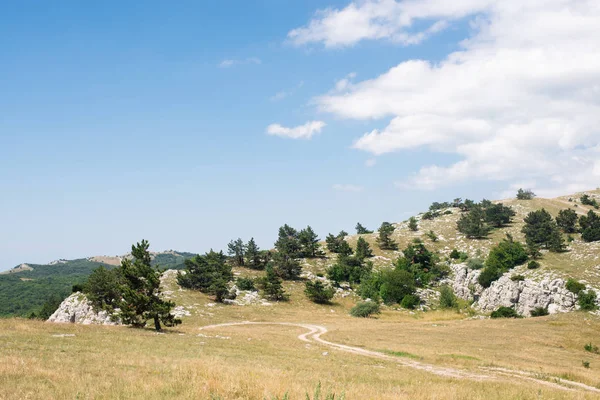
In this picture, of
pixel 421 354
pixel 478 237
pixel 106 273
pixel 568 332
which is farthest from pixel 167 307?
pixel 478 237

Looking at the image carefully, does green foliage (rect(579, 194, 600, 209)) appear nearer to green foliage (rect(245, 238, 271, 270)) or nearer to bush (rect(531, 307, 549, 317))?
bush (rect(531, 307, 549, 317))

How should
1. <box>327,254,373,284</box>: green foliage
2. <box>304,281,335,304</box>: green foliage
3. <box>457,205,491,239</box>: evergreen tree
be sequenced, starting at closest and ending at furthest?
<box>304,281,335,304</box>: green foliage → <box>327,254,373,284</box>: green foliage → <box>457,205,491,239</box>: evergreen tree

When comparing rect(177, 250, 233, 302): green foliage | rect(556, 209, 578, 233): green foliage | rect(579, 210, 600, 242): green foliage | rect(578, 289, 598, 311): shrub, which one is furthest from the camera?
rect(556, 209, 578, 233): green foliage

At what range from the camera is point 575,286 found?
217 ft

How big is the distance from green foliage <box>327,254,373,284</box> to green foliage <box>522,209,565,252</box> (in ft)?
133

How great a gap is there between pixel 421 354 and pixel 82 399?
3122 cm

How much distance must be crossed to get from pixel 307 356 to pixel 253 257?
249ft

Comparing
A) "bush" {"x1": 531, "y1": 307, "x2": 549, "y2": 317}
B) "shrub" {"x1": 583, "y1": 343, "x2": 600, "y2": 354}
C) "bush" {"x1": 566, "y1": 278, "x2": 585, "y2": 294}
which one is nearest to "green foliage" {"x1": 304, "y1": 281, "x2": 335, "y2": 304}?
"bush" {"x1": 531, "y1": 307, "x2": 549, "y2": 317}

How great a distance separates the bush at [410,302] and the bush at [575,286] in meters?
28.1

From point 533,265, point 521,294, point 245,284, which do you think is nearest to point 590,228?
point 533,265

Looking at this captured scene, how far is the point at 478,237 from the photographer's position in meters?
118

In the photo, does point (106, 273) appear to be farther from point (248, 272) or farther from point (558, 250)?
point (558, 250)

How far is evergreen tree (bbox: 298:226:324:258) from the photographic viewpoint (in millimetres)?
111562

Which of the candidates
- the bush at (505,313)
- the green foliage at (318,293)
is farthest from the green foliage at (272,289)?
the bush at (505,313)
